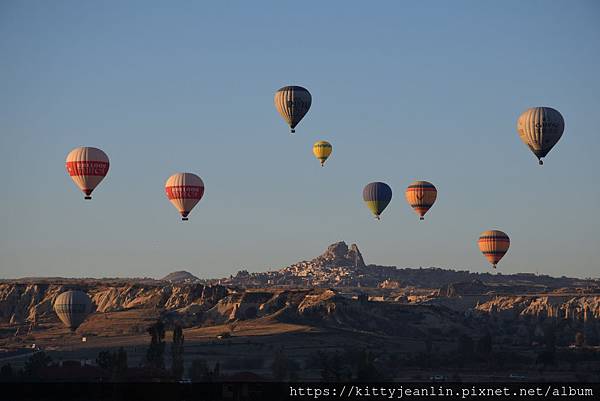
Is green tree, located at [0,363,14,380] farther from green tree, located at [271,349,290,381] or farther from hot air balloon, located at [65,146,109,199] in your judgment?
green tree, located at [271,349,290,381]

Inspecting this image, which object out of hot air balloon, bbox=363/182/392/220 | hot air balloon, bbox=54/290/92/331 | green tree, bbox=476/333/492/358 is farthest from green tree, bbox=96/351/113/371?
green tree, bbox=476/333/492/358

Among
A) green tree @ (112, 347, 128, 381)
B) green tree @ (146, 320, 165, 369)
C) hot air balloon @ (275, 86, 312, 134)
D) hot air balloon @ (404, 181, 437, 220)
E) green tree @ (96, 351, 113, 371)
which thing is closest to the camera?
green tree @ (112, 347, 128, 381)

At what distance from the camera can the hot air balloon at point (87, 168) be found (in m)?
141

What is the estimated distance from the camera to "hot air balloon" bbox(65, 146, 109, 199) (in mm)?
141250

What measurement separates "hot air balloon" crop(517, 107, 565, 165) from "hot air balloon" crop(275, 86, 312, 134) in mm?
22871

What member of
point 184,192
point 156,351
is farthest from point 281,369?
point 184,192

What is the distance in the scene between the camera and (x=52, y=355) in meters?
172

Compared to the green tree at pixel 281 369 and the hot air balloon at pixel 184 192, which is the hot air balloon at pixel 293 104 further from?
the green tree at pixel 281 369

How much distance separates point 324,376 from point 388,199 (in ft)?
167

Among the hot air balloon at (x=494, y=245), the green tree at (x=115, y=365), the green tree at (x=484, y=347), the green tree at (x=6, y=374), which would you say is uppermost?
the hot air balloon at (x=494, y=245)

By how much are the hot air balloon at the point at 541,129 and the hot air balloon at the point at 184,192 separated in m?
36.2

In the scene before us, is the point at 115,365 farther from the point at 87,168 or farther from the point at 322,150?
the point at 322,150

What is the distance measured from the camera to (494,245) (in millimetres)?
180000

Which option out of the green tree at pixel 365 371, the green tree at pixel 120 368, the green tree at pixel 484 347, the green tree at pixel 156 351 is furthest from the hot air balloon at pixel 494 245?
the green tree at pixel 120 368
